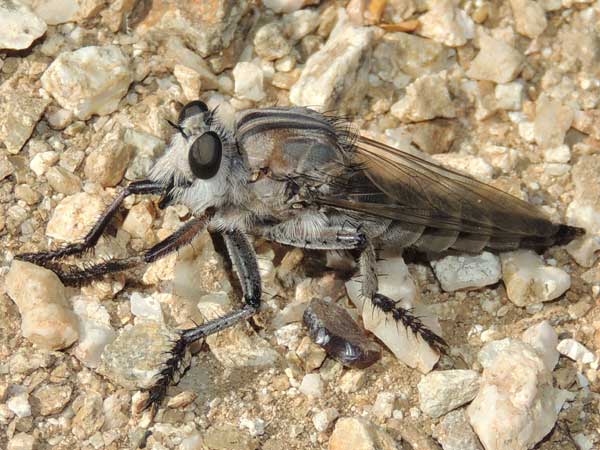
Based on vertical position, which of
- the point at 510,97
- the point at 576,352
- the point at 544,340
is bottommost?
the point at 576,352

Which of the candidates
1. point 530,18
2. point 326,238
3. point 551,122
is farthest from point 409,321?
point 530,18

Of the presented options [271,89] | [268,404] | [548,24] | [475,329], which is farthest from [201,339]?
[548,24]

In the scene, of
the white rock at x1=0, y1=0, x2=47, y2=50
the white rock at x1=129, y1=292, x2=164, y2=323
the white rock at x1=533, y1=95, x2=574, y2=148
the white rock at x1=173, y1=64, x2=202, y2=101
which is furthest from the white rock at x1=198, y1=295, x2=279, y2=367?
the white rock at x1=533, y1=95, x2=574, y2=148

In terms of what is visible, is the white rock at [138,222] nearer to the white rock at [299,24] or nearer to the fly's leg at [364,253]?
the fly's leg at [364,253]

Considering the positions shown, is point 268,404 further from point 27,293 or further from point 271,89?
point 271,89

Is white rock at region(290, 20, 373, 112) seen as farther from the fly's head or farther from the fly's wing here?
the fly's head

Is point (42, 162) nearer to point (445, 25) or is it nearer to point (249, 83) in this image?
point (249, 83)

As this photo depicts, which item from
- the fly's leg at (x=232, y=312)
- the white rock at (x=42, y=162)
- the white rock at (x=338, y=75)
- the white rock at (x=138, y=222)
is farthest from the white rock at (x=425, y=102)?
the white rock at (x=42, y=162)
